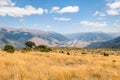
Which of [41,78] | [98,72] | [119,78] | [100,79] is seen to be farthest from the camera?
[98,72]

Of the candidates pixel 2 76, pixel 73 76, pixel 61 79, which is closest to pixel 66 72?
pixel 73 76

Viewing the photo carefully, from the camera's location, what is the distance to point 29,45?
2734 inches

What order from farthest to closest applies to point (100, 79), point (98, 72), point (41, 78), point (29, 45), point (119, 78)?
1. point (29, 45)
2. point (98, 72)
3. point (100, 79)
4. point (119, 78)
5. point (41, 78)

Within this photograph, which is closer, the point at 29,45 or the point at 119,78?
the point at 119,78

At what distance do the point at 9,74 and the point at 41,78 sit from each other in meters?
1.67

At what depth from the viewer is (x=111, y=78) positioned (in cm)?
891

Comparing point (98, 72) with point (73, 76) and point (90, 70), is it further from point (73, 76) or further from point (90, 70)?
point (73, 76)

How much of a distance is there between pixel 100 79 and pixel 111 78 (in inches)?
18.4

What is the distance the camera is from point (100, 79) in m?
9.06

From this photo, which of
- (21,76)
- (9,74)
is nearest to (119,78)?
(21,76)

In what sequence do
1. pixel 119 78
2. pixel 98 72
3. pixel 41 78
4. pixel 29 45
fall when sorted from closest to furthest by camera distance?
pixel 41 78, pixel 119 78, pixel 98 72, pixel 29 45

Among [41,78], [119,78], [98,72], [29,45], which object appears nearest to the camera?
[41,78]

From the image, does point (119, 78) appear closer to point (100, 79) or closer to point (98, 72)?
point (100, 79)

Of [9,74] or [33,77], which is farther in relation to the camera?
[9,74]
